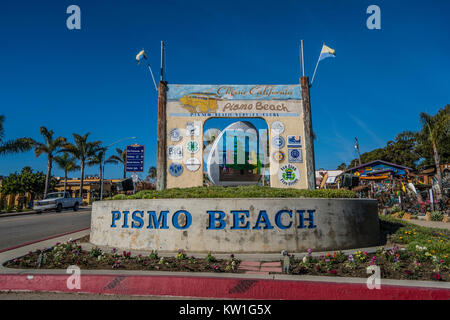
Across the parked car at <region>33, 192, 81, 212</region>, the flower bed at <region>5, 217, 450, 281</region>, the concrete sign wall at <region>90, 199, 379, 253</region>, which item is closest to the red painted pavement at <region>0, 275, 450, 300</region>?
the flower bed at <region>5, 217, 450, 281</region>

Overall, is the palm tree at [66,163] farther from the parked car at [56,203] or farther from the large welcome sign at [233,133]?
the large welcome sign at [233,133]

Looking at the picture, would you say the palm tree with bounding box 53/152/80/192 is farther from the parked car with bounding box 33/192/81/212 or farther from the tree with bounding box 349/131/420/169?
the tree with bounding box 349/131/420/169

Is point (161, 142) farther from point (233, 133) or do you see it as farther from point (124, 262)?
point (124, 262)

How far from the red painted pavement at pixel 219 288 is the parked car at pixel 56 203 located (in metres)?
24.2

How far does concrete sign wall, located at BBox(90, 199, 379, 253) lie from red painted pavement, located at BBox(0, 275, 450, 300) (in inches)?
84.1

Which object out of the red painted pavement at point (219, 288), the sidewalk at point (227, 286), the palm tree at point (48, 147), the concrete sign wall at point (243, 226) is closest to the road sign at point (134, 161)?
the concrete sign wall at point (243, 226)

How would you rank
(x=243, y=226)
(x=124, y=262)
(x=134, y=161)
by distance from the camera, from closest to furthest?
(x=124, y=262)
(x=243, y=226)
(x=134, y=161)

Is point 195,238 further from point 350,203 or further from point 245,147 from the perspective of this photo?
point 245,147

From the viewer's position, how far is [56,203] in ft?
85.2

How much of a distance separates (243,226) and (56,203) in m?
25.3

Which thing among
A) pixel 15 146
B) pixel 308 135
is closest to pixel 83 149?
pixel 15 146

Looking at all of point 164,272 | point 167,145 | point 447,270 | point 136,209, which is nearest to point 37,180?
point 167,145

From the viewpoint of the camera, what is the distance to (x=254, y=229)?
6508 millimetres
